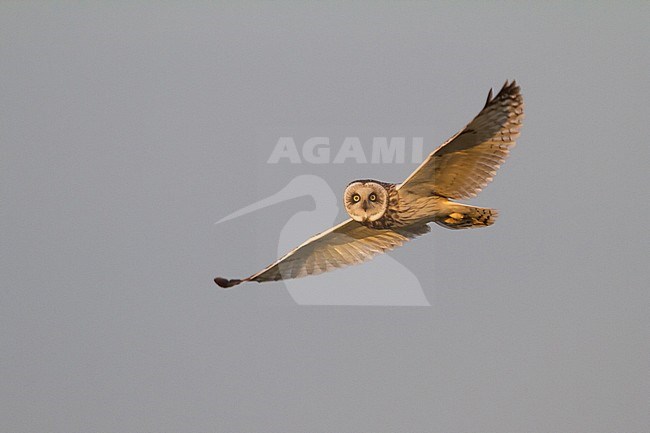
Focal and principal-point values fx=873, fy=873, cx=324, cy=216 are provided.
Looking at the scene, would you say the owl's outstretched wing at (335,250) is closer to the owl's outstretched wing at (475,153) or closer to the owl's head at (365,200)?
the owl's head at (365,200)

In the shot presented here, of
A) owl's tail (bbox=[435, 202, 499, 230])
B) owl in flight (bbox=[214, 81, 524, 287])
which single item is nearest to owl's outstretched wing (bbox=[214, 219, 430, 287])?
owl in flight (bbox=[214, 81, 524, 287])

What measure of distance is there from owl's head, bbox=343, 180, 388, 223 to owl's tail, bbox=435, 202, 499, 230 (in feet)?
0.63

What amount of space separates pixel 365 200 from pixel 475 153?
354 mm

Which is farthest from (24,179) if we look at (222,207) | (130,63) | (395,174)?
(395,174)

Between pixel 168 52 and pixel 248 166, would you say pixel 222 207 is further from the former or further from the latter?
pixel 168 52

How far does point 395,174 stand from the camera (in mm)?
2727

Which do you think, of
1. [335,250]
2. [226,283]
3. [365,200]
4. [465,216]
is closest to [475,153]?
[465,216]

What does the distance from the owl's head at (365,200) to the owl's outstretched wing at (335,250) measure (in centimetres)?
6

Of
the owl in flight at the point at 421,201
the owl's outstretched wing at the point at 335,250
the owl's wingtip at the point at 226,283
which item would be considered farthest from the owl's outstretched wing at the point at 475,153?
the owl's wingtip at the point at 226,283

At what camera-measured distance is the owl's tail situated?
2.64m

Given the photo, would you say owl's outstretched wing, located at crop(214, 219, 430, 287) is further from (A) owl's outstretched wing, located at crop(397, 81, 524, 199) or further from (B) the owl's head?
(A) owl's outstretched wing, located at crop(397, 81, 524, 199)

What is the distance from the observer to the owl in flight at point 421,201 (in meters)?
2.50

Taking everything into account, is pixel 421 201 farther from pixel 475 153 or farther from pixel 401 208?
pixel 475 153

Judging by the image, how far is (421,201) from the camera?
2637mm
